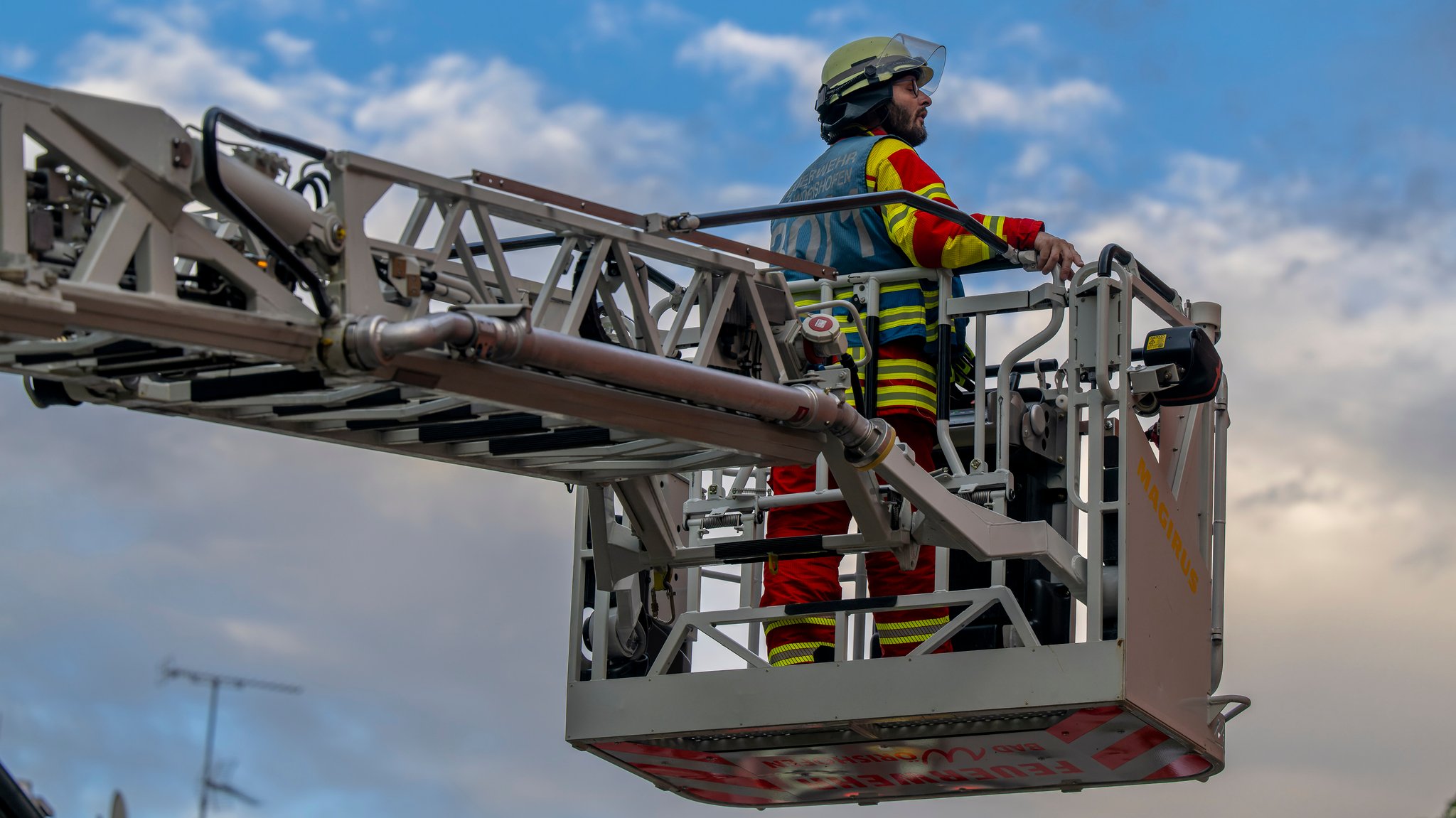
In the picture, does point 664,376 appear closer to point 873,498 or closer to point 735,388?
point 735,388

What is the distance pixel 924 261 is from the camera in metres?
10.5

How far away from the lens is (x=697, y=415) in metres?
8.53

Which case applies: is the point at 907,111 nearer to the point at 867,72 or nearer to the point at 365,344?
the point at 867,72

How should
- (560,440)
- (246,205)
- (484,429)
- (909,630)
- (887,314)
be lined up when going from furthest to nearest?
(887,314) → (909,630) → (560,440) → (484,429) → (246,205)

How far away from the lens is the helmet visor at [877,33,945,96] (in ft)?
37.2

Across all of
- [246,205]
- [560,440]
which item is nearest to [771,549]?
[560,440]

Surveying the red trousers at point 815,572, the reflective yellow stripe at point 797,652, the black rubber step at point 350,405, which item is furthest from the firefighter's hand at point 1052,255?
the black rubber step at point 350,405

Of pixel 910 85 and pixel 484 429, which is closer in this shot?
pixel 484 429

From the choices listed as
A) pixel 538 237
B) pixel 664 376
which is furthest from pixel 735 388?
pixel 538 237

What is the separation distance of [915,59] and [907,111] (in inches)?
11.1

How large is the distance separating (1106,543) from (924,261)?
1611mm

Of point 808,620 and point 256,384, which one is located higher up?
point 256,384

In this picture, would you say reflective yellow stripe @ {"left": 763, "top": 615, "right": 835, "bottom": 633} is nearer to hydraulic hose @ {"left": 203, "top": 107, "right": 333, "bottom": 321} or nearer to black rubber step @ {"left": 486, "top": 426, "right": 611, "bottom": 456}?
black rubber step @ {"left": 486, "top": 426, "right": 611, "bottom": 456}

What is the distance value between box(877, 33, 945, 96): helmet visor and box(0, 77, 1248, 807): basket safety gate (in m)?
1.29
